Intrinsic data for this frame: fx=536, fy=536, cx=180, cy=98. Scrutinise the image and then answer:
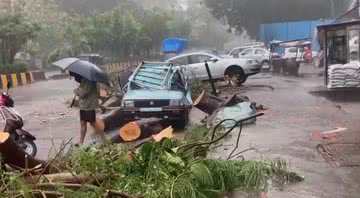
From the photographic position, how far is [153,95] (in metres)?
12.6

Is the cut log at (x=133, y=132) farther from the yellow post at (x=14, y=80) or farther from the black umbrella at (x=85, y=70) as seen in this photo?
the yellow post at (x=14, y=80)

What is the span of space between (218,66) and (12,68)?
12.9 metres

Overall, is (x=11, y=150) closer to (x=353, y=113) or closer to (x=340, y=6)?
(x=353, y=113)

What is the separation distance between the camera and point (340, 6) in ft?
184

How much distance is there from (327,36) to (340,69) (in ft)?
9.03

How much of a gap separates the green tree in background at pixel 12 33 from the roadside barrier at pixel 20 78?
1714 millimetres

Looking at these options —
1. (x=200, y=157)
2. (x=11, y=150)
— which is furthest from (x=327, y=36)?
(x=11, y=150)

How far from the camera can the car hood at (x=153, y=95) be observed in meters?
12.5

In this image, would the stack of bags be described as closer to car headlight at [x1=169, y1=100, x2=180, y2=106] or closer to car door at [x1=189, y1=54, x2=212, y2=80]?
car door at [x1=189, y1=54, x2=212, y2=80]

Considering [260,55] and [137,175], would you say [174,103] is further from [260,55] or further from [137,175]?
[260,55]

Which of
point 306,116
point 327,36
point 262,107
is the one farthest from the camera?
point 327,36

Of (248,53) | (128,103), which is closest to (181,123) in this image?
(128,103)

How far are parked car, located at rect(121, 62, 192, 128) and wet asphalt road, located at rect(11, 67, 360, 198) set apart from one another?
147cm

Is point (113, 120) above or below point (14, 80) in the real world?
below
